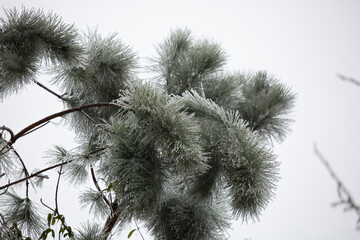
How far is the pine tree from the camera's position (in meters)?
0.49

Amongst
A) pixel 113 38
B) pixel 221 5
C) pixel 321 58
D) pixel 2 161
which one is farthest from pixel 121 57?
pixel 221 5

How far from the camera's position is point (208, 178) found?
0.56 metres

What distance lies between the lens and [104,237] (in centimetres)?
59

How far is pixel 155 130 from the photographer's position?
484 mm

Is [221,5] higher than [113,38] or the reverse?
higher

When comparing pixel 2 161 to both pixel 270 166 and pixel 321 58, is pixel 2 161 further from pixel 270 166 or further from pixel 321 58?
pixel 321 58

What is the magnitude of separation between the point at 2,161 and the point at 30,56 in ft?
0.72

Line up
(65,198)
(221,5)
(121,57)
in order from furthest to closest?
(221,5)
(65,198)
(121,57)

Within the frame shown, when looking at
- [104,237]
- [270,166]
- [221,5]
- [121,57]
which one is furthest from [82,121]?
[221,5]

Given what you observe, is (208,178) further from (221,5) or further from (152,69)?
(221,5)

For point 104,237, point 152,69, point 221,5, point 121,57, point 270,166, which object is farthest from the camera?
point 221,5

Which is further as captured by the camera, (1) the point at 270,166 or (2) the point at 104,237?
(2) the point at 104,237

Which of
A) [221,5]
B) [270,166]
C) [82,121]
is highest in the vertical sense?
[221,5]

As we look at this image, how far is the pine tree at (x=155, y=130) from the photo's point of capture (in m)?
0.49
